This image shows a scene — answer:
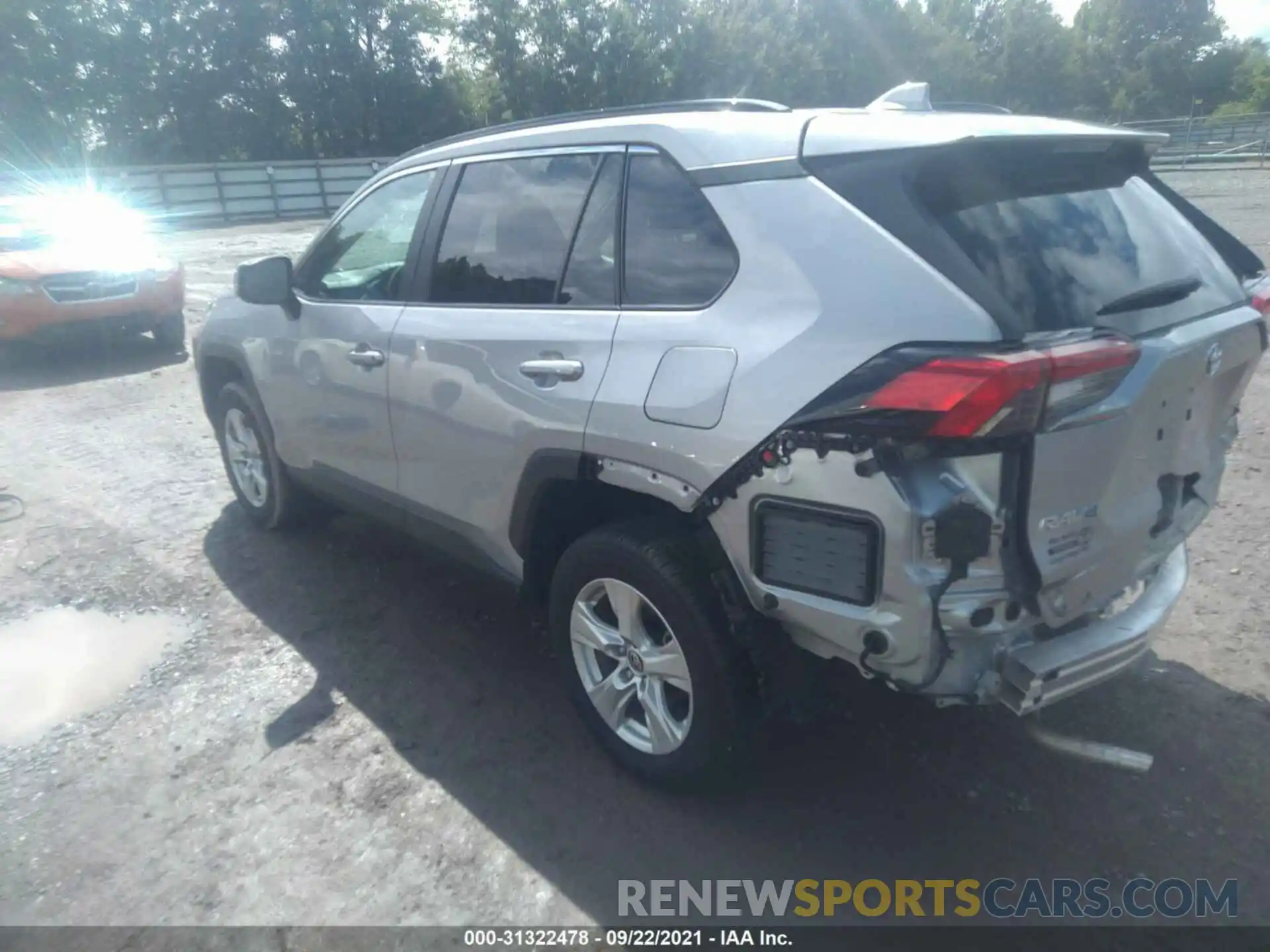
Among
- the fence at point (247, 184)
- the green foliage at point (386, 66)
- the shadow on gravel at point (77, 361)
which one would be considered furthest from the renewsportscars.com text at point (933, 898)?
the green foliage at point (386, 66)

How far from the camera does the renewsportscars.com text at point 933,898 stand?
2.64 meters

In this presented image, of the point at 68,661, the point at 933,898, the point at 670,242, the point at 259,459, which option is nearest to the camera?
the point at 933,898

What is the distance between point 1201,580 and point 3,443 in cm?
759

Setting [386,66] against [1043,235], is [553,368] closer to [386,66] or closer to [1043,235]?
[1043,235]

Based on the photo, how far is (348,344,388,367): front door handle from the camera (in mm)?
3846

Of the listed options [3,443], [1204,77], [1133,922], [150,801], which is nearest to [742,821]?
[1133,922]

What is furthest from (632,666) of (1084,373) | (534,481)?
(1084,373)

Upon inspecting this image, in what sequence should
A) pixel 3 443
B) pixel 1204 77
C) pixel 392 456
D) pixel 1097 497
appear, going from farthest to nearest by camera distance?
pixel 1204 77
pixel 3 443
pixel 392 456
pixel 1097 497

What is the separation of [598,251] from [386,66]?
4491 centimetres

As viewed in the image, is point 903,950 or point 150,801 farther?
point 150,801

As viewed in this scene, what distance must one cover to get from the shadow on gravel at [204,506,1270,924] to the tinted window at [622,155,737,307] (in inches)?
59.8

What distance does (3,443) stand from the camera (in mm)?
7180

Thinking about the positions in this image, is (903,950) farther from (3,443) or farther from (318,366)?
(3,443)

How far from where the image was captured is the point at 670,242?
114 inches
